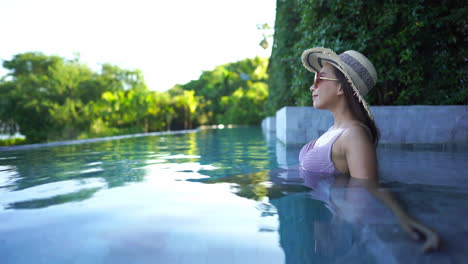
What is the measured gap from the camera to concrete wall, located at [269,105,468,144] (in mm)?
7207

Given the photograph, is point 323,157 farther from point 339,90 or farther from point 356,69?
point 356,69

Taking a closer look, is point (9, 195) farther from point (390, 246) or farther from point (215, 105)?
point (215, 105)

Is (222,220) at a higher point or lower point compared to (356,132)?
lower

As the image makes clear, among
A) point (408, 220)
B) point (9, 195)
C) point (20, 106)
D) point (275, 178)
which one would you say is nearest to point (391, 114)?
point (275, 178)

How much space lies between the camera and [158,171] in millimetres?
4738

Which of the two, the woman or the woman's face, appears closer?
the woman

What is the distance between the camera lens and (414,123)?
7453 millimetres

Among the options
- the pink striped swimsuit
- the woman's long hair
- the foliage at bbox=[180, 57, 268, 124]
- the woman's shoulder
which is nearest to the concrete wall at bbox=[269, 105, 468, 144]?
the pink striped swimsuit

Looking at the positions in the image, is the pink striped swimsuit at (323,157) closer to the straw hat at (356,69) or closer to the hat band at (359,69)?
the straw hat at (356,69)

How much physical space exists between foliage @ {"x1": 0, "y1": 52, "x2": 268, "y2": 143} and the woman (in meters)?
17.2

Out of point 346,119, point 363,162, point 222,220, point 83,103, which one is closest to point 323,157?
point 346,119

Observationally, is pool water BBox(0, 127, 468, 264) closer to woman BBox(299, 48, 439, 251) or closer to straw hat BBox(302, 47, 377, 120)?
woman BBox(299, 48, 439, 251)

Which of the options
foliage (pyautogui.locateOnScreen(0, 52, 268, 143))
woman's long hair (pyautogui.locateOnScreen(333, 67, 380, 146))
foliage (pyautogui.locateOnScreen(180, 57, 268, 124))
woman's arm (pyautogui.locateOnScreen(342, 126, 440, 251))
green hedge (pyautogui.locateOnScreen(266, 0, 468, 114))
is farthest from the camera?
foliage (pyautogui.locateOnScreen(180, 57, 268, 124))

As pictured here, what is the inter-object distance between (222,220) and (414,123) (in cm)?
700
